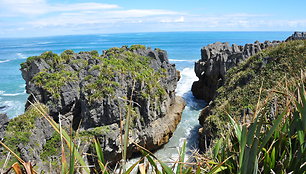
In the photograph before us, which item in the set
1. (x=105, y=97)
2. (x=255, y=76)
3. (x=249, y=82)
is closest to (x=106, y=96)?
(x=105, y=97)

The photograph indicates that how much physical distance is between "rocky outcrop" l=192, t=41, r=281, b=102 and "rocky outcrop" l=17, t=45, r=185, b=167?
27.6 feet

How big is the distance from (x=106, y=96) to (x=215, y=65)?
1694 centimetres

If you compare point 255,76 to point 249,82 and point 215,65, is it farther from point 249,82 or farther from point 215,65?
point 215,65

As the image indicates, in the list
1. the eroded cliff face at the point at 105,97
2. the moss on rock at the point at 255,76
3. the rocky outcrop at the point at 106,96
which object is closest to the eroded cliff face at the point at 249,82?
the moss on rock at the point at 255,76

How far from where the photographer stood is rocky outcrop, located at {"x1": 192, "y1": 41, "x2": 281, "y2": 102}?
84.9 ft

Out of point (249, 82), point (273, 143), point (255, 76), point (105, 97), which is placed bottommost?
point (105, 97)

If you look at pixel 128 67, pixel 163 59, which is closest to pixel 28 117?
pixel 128 67

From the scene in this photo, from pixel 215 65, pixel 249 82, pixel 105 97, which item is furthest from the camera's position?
pixel 215 65

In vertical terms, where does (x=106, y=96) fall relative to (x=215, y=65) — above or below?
below

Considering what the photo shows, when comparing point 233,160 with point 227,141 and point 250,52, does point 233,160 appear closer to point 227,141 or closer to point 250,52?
point 227,141

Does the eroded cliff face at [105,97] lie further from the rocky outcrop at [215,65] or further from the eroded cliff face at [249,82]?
the rocky outcrop at [215,65]

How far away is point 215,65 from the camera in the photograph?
28656 millimetres

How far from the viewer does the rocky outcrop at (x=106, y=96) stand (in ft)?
52.0

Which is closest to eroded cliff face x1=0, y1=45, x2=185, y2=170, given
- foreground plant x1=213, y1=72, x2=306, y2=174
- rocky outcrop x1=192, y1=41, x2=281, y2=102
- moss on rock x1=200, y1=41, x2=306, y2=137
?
moss on rock x1=200, y1=41, x2=306, y2=137
